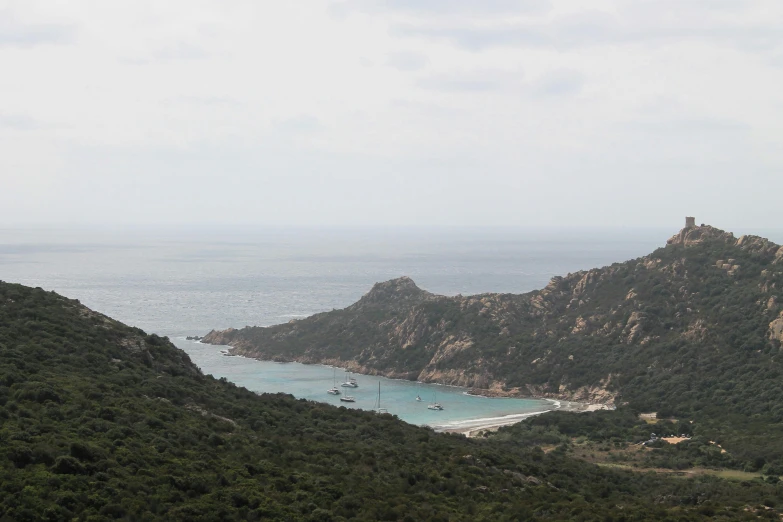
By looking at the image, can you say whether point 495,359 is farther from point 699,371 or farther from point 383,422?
point 383,422

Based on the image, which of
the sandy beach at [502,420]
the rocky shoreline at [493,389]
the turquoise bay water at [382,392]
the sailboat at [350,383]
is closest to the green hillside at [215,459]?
the sandy beach at [502,420]

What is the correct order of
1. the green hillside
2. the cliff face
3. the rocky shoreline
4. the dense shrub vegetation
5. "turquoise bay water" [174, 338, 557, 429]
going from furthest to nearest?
the cliff face < the rocky shoreline < "turquoise bay water" [174, 338, 557, 429] < the dense shrub vegetation < the green hillside

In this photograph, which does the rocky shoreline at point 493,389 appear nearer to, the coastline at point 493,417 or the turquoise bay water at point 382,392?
the coastline at point 493,417

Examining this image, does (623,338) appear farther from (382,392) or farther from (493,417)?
(382,392)

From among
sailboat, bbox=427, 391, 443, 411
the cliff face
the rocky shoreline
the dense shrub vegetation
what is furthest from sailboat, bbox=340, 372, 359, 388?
sailboat, bbox=427, 391, 443, 411

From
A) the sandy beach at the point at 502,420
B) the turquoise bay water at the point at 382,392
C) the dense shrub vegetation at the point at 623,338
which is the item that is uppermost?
the dense shrub vegetation at the point at 623,338

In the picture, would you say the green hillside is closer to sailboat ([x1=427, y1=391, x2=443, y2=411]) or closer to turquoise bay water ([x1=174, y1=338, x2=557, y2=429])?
turquoise bay water ([x1=174, y1=338, x2=557, y2=429])

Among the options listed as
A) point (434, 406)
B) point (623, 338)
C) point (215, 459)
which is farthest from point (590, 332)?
point (215, 459)
